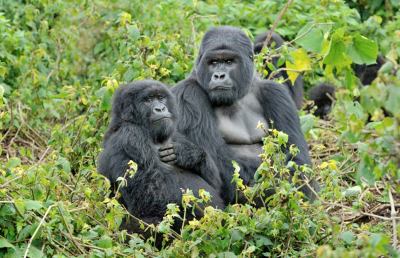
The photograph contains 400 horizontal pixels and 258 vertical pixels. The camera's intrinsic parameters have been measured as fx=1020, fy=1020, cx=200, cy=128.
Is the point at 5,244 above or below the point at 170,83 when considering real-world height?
above

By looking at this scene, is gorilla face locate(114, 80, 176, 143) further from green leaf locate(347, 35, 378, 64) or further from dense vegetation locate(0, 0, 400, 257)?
green leaf locate(347, 35, 378, 64)

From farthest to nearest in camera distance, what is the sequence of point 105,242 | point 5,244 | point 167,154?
point 167,154
point 105,242
point 5,244

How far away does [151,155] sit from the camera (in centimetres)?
575

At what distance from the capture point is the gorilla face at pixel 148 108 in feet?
19.2

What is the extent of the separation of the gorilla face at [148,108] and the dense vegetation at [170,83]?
41cm

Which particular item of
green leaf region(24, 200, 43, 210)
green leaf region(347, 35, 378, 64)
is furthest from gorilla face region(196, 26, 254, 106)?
green leaf region(24, 200, 43, 210)

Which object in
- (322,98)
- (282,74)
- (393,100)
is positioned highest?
(393,100)

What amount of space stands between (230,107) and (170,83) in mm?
921

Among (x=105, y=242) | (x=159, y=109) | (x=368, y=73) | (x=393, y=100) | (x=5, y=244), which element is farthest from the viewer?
(x=368, y=73)

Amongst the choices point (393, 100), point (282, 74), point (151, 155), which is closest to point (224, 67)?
point (151, 155)

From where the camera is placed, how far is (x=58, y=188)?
5863 millimetres

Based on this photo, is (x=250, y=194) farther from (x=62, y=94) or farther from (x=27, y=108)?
(x=27, y=108)

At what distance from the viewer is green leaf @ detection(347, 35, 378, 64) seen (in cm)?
520

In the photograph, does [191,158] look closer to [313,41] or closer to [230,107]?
[230,107]
